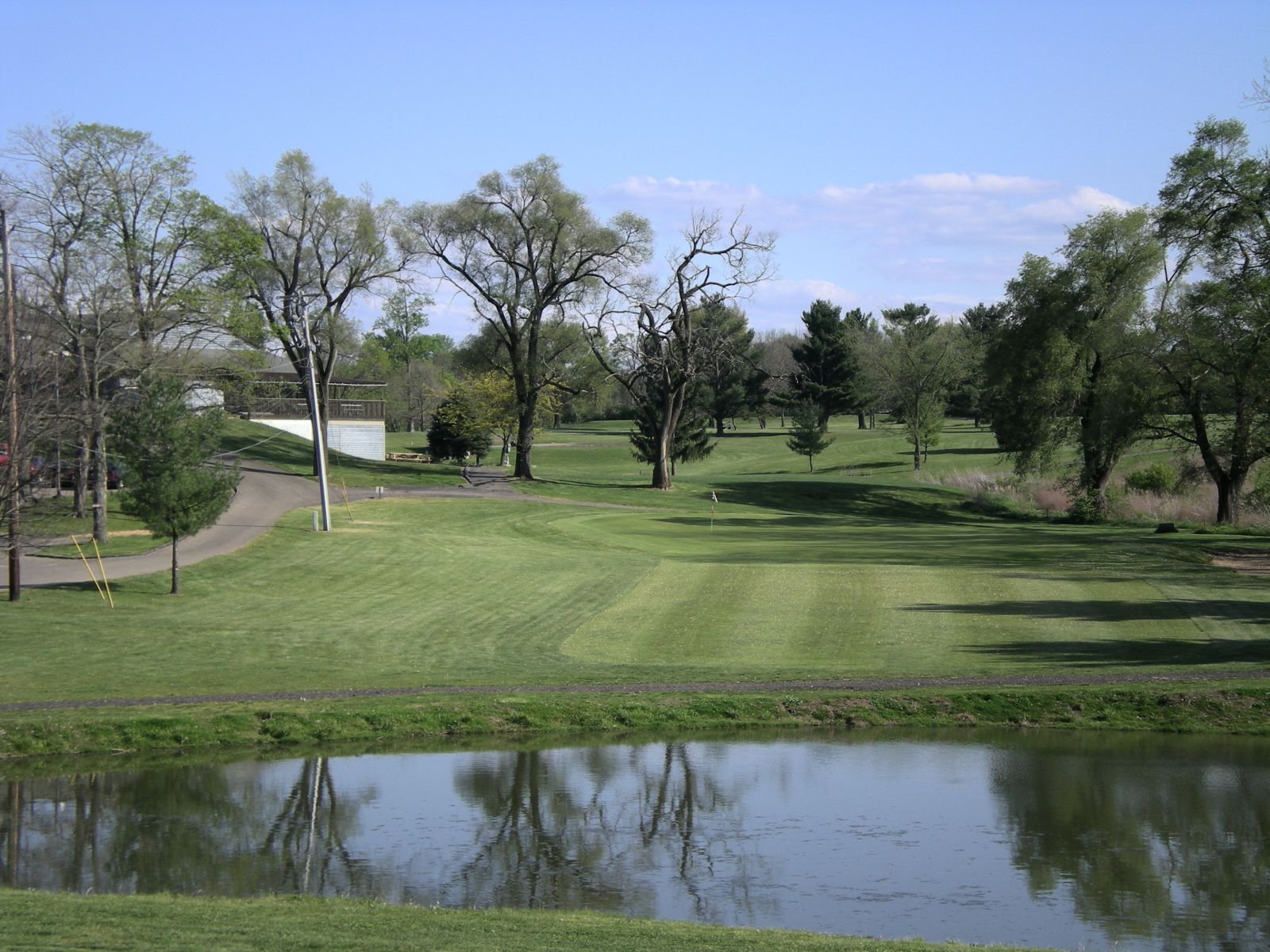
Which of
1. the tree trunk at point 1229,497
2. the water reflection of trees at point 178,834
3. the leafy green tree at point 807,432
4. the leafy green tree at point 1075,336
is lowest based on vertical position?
the water reflection of trees at point 178,834

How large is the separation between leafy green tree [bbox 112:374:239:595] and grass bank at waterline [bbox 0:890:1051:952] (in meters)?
18.0

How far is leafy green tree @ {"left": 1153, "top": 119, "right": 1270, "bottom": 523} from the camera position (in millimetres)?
42312

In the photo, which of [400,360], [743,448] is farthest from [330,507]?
[400,360]

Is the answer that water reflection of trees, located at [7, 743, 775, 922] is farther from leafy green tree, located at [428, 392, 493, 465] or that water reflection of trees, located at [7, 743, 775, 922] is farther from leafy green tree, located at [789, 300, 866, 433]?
leafy green tree, located at [789, 300, 866, 433]

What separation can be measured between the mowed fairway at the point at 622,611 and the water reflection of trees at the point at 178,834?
4172 millimetres

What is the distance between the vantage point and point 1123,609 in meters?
26.8

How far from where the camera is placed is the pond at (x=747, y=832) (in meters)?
11.4

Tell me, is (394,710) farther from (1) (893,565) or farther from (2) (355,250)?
(2) (355,250)

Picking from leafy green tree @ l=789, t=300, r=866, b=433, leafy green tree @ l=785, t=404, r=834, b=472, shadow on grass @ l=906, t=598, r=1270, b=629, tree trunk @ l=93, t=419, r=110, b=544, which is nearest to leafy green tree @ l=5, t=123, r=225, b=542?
tree trunk @ l=93, t=419, r=110, b=544

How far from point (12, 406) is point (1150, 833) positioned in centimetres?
1912

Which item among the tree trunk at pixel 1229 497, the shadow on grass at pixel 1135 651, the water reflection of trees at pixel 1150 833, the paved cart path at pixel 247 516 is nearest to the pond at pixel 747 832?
the water reflection of trees at pixel 1150 833

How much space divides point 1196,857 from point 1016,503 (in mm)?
53204

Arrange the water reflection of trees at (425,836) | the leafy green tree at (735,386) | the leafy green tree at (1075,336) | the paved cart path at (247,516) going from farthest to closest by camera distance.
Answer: the leafy green tree at (735,386)
the leafy green tree at (1075,336)
the paved cart path at (247,516)
the water reflection of trees at (425,836)

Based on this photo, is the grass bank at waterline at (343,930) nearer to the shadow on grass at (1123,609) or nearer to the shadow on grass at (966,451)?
the shadow on grass at (1123,609)
